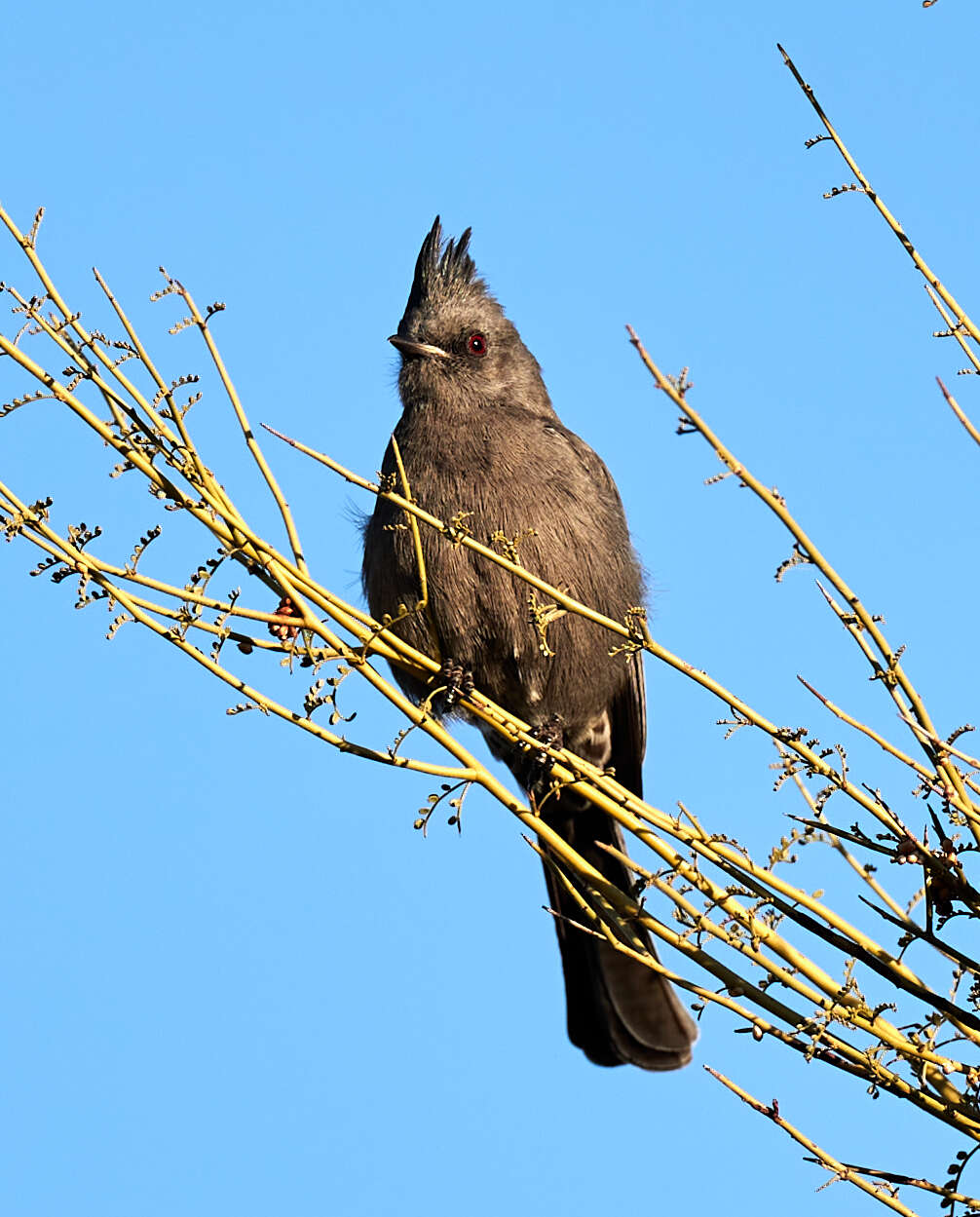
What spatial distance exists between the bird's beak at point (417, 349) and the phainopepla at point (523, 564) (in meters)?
0.01

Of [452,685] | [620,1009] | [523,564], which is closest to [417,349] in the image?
[523,564]

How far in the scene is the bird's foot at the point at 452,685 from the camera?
3404 mm

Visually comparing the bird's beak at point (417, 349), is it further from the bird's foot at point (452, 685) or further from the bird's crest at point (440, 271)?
the bird's foot at point (452, 685)

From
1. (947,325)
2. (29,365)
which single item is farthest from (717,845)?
(29,365)

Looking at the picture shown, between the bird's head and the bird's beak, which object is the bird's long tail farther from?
the bird's beak

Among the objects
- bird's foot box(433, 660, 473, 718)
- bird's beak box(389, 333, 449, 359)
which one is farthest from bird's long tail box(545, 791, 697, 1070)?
bird's beak box(389, 333, 449, 359)

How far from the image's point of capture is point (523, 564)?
547 centimetres

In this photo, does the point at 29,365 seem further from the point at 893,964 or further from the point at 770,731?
the point at 893,964

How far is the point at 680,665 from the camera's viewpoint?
278cm

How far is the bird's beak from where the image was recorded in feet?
21.0

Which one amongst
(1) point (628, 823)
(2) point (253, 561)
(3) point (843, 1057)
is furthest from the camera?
(2) point (253, 561)

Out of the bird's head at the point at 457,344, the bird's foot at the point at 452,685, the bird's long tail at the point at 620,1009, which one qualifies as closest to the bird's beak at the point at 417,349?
the bird's head at the point at 457,344

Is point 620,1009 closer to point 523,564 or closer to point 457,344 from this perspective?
point 523,564

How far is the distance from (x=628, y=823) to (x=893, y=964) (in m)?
0.58
